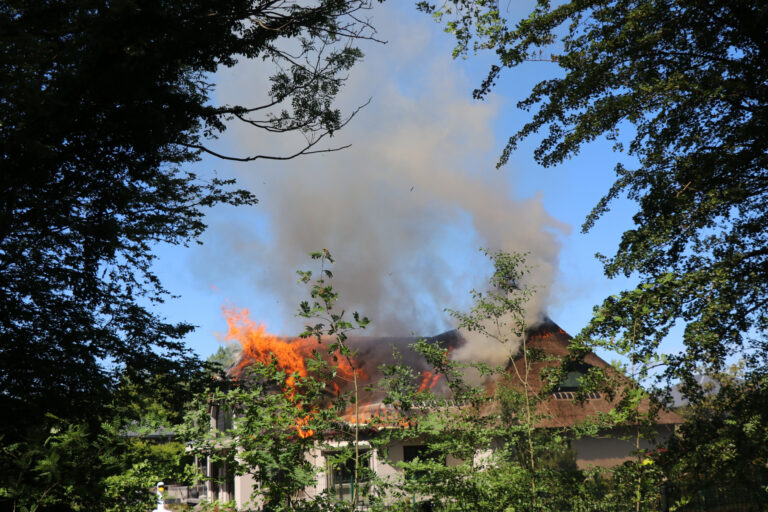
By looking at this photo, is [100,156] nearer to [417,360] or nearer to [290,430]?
[290,430]

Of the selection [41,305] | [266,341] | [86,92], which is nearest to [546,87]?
[86,92]

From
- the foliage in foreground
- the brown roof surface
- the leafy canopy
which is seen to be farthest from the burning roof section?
the foliage in foreground

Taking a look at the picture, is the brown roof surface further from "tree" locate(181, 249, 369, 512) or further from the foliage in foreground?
"tree" locate(181, 249, 369, 512)

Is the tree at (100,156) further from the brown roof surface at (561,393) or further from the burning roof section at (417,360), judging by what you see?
the brown roof surface at (561,393)

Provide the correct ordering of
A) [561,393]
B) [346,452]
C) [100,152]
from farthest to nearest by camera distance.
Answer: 1. [561,393]
2. [100,152]
3. [346,452]

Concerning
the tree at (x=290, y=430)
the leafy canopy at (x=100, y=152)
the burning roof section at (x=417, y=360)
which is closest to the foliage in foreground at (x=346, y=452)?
the tree at (x=290, y=430)

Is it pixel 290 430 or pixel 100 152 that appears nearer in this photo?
pixel 290 430

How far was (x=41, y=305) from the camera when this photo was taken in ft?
50.0

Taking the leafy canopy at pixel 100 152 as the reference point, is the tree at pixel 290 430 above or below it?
below

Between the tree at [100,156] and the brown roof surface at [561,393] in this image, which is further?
the brown roof surface at [561,393]

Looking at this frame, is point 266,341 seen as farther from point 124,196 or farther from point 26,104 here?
point 26,104

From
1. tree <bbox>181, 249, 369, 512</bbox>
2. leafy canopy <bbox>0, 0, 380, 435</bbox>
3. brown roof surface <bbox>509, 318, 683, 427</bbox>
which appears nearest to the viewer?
tree <bbox>181, 249, 369, 512</bbox>

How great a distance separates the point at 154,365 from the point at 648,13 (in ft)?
46.7

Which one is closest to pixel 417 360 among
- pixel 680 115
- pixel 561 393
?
pixel 561 393
